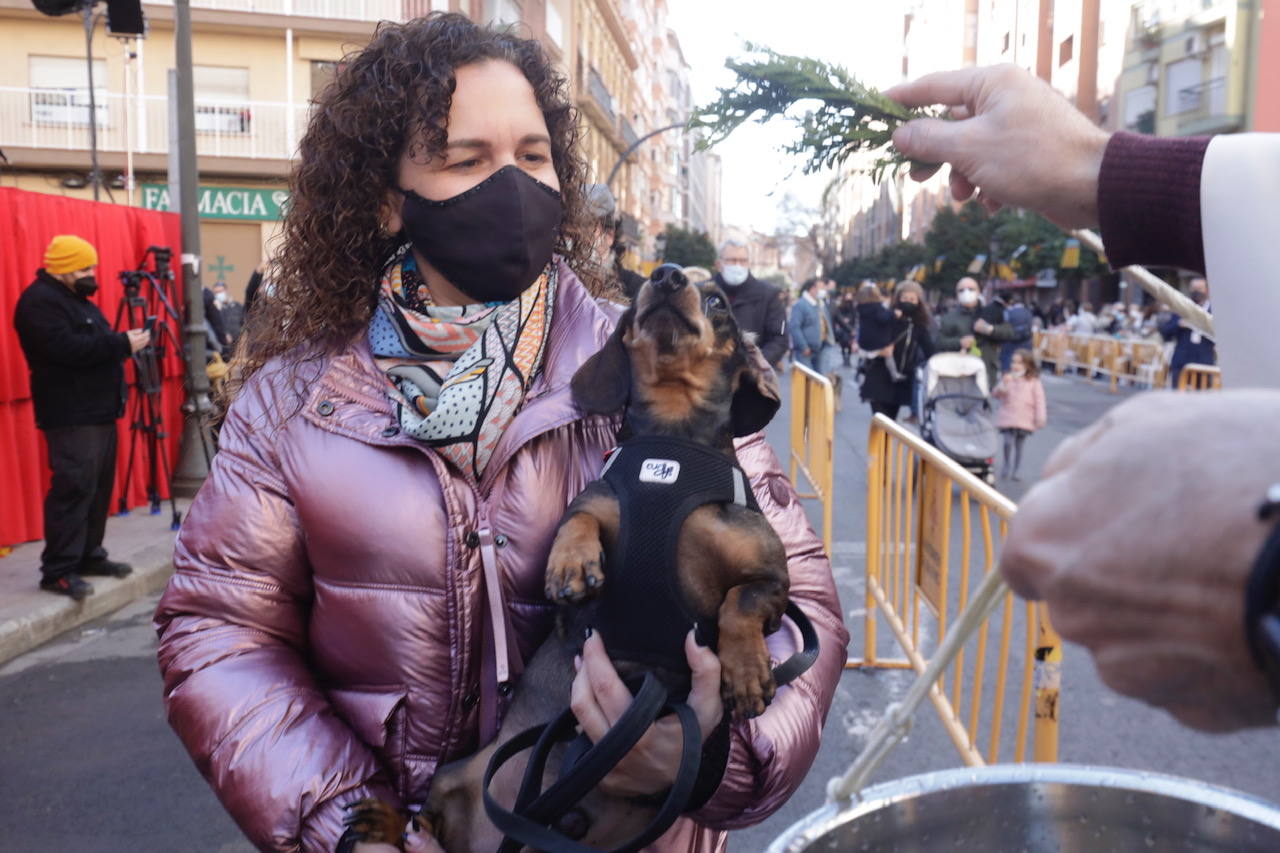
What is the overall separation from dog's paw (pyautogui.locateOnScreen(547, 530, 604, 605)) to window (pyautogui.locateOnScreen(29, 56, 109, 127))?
2882 centimetres

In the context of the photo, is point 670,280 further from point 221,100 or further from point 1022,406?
point 221,100

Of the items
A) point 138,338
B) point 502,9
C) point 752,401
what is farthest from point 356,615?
point 502,9

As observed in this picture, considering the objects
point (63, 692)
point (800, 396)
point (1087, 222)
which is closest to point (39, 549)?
point (63, 692)

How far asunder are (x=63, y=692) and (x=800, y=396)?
640cm

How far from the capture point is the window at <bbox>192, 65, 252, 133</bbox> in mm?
26844

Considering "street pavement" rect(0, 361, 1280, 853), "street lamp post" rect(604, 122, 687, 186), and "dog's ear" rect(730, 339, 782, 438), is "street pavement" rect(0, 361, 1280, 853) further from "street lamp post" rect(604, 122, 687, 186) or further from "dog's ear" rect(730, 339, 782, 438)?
"street lamp post" rect(604, 122, 687, 186)

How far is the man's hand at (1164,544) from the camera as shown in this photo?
62 cm

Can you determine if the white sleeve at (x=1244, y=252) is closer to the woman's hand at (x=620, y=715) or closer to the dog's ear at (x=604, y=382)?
the woman's hand at (x=620, y=715)

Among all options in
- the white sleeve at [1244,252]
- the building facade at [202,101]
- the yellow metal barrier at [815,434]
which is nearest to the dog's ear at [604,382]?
the white sleeve at [1244,252]

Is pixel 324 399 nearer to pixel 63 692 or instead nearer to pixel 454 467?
pixel 454 467

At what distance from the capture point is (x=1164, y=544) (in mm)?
642

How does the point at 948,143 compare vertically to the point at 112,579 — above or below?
above

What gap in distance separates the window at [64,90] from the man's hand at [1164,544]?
29788 mm

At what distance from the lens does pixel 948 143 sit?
58.8 inches
